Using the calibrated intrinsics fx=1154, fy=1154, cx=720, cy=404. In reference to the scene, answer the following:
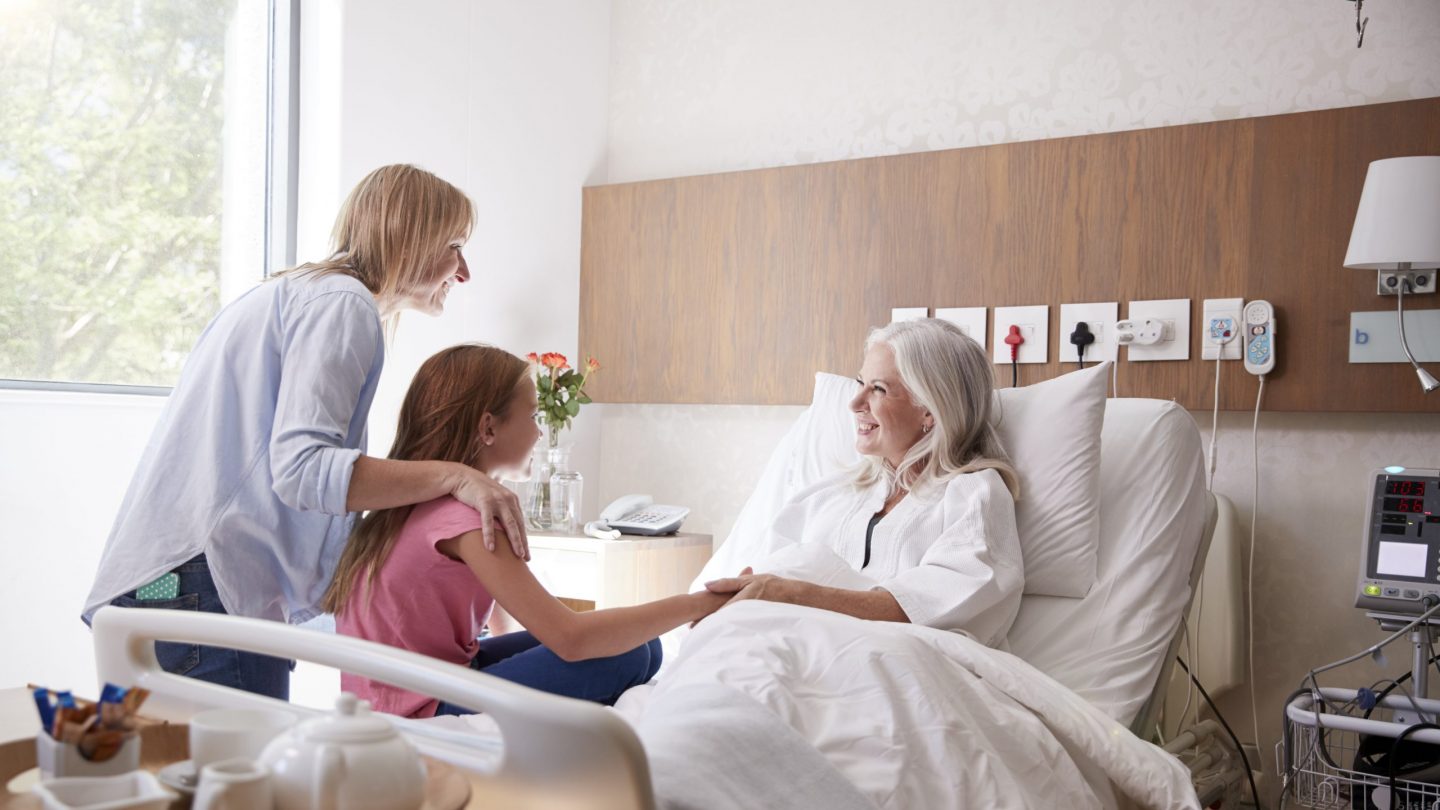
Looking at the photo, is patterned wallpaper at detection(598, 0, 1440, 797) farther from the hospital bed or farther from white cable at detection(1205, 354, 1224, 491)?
the hospital bed

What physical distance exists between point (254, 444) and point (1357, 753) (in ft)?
6.46

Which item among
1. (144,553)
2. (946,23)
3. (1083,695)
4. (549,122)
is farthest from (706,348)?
(144,553)

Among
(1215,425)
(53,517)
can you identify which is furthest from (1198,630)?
(53,517)

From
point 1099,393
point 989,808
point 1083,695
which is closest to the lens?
point 989,808

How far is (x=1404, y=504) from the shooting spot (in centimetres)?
219

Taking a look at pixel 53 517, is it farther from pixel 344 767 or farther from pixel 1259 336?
pixel 1259 336

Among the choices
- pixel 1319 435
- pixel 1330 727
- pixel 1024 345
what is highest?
pixel 1024 345

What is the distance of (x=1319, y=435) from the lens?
2.64 metres

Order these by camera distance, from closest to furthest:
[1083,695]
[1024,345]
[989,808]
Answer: [989,808] < [1083,695] < [1024,345]

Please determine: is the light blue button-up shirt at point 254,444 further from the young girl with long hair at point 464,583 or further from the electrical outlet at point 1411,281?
the electrical outlet at point 1411,281

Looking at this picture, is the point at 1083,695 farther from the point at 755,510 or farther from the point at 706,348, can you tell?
the point at 706,348

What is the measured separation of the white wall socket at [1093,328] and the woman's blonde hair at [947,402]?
62 cm

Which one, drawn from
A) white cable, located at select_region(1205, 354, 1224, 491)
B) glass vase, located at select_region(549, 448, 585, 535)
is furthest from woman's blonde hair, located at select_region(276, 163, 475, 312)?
white cable, located at select_region(1205, 354, 1224, 491)

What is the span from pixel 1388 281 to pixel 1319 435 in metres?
0.38
